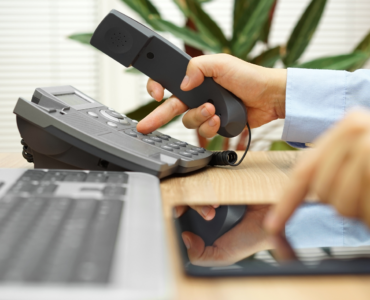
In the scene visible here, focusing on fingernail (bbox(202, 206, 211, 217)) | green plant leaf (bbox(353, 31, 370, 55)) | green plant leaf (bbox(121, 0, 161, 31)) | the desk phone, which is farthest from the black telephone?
green plant leaf (bbox(353, 31, 370, 55))

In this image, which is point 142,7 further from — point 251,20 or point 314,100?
point 314,100

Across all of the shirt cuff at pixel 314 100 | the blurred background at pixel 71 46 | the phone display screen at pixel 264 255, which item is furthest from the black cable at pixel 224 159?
the blurred background at pixel 71 46

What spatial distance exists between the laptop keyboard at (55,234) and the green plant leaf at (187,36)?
76 centimetres

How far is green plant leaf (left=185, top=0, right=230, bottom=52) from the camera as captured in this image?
1037 mm

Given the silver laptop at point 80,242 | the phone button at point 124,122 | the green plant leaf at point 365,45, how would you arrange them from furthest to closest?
the green plant leaf at point 365,45 → the phone button at point 124,122 → the silver laptop at point 80,242

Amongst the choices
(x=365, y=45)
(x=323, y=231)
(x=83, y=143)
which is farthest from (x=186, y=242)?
(x=365, y=45)

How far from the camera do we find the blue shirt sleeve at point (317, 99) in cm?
Result: 60

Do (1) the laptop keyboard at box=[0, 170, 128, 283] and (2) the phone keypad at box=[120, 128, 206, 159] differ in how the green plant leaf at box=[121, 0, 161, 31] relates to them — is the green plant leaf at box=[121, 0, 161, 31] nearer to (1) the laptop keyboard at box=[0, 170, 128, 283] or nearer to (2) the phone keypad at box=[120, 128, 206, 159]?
(2) the phone keypad at box=[120, 128, 206, 159]

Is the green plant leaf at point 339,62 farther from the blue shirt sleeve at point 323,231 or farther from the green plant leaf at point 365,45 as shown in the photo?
the blue shirt sleeve at point 323,231

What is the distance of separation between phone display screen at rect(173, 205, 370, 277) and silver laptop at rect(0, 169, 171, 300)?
2 cm

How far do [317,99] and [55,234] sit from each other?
0.50 meters

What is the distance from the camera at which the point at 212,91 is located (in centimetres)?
59

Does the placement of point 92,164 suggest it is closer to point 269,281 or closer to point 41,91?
point 41,91

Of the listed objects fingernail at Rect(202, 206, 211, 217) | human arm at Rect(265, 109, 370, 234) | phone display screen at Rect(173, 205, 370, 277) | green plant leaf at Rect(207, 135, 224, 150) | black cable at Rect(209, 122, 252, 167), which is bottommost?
green plant leaf at Rect(207, 135, 224, 150)
